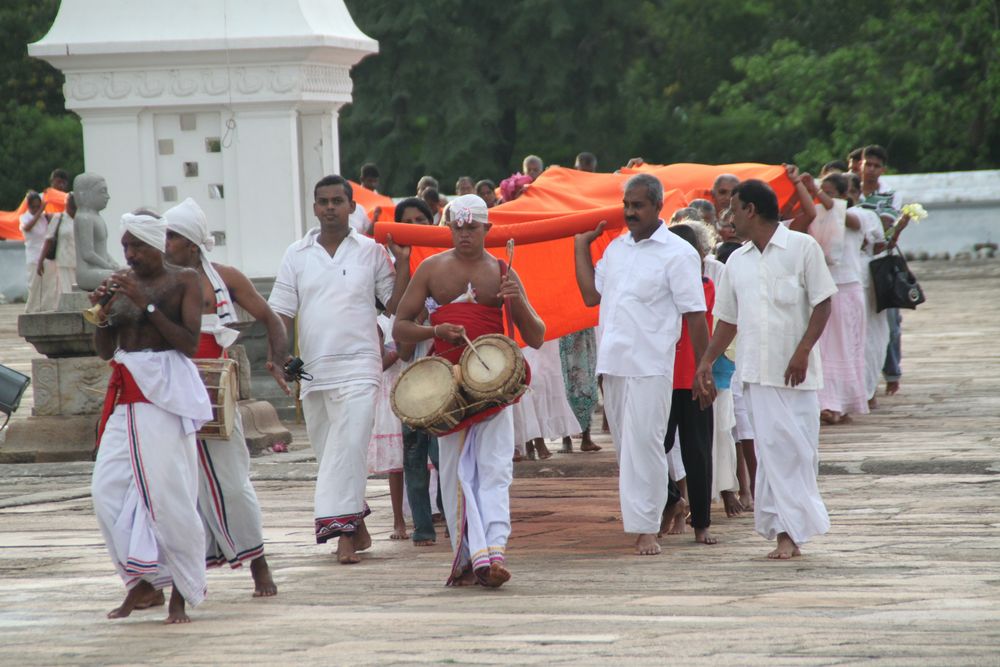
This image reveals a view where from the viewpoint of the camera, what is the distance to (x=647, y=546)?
863 cm

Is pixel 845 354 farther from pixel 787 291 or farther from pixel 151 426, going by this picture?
pixel 151 426

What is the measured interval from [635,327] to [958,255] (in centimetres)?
3001

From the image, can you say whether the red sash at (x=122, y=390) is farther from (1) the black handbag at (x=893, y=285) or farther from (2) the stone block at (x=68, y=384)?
(1) the black handbag at (x=893, y=285)

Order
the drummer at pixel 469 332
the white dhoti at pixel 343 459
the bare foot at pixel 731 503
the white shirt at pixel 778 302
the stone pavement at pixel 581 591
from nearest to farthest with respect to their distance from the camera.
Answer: the stone pavement at pixel 581 591
the drummer at pixel 469 332
the white shirt at pixel 778 302
the white dhoti at pixel 343 459
the bare foot at pixel 731 503

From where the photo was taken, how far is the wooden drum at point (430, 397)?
7.89 m

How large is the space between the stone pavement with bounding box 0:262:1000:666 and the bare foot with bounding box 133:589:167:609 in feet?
0.28

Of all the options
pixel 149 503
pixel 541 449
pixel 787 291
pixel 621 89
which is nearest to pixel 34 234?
pixel 541 449

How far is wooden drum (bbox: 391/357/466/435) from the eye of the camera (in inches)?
311

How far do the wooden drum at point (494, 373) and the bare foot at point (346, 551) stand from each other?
1.18 meters

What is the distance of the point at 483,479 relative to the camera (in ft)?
26.3

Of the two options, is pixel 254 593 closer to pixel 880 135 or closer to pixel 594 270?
pixel 594 270

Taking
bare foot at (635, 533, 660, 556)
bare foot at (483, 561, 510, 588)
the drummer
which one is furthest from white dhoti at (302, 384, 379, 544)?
bare foot at (635, 533, 660, 556)

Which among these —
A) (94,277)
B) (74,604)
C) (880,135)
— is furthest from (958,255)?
(74,604)

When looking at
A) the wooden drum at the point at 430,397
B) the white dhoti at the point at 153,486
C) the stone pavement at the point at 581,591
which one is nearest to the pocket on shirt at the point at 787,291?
the stone pavement at the point at 581,591
